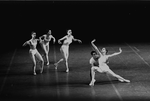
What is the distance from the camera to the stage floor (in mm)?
14281

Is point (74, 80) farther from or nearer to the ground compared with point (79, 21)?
nearer to the ground

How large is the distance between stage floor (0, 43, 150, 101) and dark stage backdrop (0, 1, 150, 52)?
3484mm

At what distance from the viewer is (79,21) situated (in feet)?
93.1

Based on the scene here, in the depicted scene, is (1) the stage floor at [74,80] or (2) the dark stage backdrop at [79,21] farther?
(2) the dark stage backdrop at [79,21]

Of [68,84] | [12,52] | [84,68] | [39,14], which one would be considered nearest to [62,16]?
[39,14]

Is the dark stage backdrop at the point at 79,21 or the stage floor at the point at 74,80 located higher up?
the dark stage backdrop at the point at 79,21

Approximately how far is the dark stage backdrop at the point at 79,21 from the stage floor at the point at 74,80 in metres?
3.48

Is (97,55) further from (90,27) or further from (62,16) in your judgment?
(62,16)

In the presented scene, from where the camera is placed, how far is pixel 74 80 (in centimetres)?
1602

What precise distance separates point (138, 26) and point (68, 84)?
1265cm

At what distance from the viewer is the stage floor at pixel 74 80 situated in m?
14.3

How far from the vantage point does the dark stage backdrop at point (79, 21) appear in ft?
81.0

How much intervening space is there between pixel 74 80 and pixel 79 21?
1272cm

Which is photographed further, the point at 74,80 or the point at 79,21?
the point at 79,21
